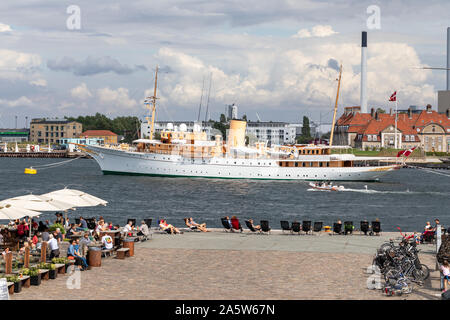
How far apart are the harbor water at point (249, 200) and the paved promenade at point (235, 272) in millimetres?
20078

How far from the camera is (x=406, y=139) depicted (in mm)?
164625

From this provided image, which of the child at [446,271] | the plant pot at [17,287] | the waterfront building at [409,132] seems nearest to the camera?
the plant pot at [17,287]

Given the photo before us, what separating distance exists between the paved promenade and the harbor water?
2008cm

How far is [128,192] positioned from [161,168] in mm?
23372

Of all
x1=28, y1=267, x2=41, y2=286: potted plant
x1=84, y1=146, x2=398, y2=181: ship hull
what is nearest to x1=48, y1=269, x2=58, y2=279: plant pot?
x1=28, y1=267, x2=41, y2=286: potted plant

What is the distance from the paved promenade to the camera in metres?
15.9

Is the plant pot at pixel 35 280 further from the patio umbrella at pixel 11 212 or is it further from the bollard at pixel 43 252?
the patio umbrella at pixel 11 212

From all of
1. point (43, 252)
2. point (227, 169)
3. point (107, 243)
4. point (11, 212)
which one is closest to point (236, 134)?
point (227, 169)

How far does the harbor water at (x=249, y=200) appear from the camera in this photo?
50781 millimetres

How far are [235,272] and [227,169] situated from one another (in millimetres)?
75868

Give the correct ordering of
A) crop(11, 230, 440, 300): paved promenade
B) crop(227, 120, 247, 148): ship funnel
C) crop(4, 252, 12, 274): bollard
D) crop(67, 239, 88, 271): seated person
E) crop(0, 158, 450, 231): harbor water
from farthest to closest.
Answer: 1. crop(227, 120, 247, 148): ship funnel
2. crop(0, 158, 450, 231): harbor water
3. crop(67, 239, 88, 271): seated person
4. crop(4, 252, 12, 274): bollard
5. crop(11, 230, 440, 300): paved promenade

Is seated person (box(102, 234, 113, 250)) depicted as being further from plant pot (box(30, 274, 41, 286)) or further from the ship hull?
the ship hull

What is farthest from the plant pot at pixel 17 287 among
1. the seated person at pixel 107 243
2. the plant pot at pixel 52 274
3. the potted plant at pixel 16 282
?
the seated person at pixel 107 243
